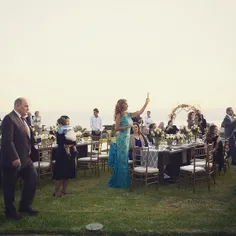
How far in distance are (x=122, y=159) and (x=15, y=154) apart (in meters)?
3.22

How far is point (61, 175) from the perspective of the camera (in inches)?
262

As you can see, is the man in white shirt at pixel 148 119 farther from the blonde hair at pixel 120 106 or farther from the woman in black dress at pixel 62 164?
the woman in black dress at pixel 62 164

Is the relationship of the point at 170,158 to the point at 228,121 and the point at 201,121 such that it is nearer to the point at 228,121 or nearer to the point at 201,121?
the point at 228,121

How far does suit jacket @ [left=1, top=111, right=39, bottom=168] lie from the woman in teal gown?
270 centimetres

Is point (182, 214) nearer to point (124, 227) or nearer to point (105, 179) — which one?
point (124, 227)

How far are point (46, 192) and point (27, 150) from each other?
2296mm

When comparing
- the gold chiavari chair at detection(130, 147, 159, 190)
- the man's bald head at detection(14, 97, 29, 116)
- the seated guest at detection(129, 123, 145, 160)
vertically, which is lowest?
the gold chiavari chair at detection(130, 147, 159, 190)

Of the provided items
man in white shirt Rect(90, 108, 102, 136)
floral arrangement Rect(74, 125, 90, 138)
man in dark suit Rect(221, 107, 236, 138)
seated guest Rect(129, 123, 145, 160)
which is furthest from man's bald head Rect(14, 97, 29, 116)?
man in white shirt Rect(90, 108, 102, 136)

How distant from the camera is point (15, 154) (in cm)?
489

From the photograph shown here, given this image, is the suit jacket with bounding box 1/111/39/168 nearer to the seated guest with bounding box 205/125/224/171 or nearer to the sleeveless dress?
the sleeveless dress

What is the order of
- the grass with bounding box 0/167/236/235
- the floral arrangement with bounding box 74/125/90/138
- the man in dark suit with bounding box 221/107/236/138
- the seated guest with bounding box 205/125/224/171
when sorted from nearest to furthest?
the grass with bounding box 0/167/236/235, the seated guest with bounding box 205/125/224/171, the floral arrangement with bounding box 74/125/90/138, the man in dark suit with bounding box 221/107/236/138

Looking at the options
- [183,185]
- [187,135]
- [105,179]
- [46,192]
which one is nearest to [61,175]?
[46,192]

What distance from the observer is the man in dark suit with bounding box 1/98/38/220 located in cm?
491

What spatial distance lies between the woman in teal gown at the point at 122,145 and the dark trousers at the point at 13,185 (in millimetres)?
2694
